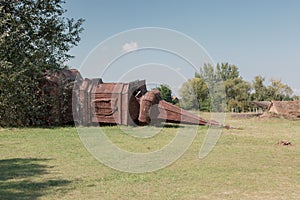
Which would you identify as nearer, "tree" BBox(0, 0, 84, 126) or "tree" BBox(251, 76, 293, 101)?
"tree" BBox(0, 0, 84, 126)

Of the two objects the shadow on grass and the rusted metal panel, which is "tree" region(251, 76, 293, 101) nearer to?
the rusted metal panel

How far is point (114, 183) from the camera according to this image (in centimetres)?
606

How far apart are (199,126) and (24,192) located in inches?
479

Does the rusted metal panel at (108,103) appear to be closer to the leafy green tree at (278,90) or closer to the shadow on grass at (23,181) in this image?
the shadow on grass at (23,181)

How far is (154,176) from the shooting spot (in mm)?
6637

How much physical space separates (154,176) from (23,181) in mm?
2353

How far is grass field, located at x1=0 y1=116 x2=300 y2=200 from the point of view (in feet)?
17.7

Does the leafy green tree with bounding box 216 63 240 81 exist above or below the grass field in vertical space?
above

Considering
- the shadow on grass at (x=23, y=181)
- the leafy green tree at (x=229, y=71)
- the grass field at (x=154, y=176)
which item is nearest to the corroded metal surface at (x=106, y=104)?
the grass field at (x=154, y=176)

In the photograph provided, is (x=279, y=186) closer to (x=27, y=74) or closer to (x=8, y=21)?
(x=27, y=74)

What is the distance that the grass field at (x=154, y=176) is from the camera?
5.39m

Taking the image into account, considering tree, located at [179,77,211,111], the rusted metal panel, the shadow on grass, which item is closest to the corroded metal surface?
the rusted metal panel

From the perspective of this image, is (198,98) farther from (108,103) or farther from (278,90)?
(278,90)

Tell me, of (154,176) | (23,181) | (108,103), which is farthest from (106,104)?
(23,181)
